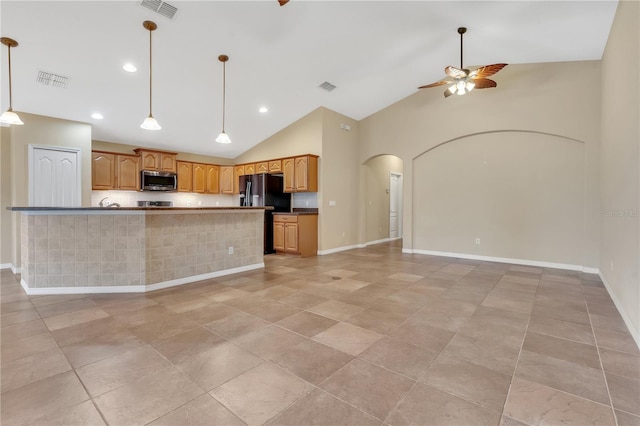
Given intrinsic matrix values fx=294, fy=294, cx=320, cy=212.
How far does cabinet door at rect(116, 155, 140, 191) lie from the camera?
6824mm

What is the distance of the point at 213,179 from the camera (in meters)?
8.43

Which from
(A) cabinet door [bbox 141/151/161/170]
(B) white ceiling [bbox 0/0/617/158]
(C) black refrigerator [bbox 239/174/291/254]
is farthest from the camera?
(A) cabinet door [bbox 141/151/161/170]

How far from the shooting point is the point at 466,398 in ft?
5.80

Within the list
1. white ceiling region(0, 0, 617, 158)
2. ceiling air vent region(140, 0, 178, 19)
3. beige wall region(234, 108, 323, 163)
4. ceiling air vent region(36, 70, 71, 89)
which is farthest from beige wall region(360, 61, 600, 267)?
ceiling air vent region(36, 70, 71, 89)

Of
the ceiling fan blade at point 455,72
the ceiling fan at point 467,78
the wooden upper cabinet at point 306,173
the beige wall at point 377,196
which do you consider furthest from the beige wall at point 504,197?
the wooden upper cabinet at point 306,173

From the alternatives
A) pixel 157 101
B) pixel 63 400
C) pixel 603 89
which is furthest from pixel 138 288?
pixel 603 89

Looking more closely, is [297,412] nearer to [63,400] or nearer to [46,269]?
[63,400]

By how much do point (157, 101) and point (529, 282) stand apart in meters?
6.99

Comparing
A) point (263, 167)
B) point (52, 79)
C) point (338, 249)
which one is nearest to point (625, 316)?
point (338, 249)

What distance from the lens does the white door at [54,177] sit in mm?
5281

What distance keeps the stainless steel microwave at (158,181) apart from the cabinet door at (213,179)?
0.93 m

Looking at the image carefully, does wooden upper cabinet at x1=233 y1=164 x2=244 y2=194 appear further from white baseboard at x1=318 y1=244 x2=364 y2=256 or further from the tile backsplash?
white baseboard at x1=318 y1=244 x2=364 y2=256

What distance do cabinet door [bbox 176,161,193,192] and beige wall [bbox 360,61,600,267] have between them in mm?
4667

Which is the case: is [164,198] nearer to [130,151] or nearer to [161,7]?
[130,151]
